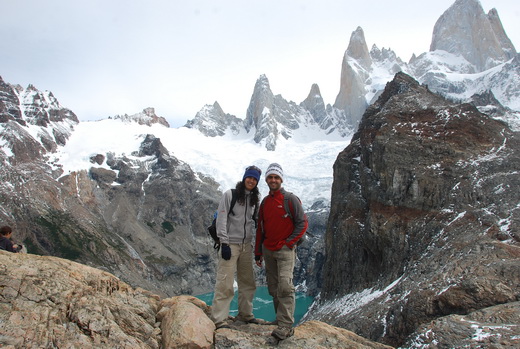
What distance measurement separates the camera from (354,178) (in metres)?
58.7

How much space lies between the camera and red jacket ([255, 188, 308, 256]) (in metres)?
9.58

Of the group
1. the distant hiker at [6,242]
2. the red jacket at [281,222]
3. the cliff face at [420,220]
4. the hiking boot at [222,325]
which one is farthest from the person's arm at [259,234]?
the cliff face at [420,220]

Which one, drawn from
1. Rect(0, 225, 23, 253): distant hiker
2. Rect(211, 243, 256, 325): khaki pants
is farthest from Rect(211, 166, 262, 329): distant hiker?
Rect(0, 225, 23, 253): distant hiker

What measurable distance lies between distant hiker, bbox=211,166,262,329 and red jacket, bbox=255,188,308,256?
1.44 feet

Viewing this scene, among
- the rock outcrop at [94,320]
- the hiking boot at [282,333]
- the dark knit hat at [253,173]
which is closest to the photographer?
the rock outcrop at [94,320]

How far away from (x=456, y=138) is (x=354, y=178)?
56.9ft

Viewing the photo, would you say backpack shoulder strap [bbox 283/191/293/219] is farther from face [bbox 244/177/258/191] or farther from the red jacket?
face [bbox 244/177/258/191]

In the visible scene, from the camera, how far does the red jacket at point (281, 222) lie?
377 inches

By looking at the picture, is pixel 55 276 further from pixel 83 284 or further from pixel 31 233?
pixel 31 233

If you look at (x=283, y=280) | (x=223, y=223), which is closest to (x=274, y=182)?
(x=223, y=223)

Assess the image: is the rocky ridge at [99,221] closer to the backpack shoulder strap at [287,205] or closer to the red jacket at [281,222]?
→ the red jacket at [281,222]

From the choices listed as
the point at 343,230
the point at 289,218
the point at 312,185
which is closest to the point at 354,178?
the point at 343,230

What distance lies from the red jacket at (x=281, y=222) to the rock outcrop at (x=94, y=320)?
7.22ft

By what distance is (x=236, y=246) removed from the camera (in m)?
9.84
